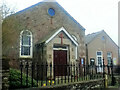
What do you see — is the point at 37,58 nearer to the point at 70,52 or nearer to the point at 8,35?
the point at 70,52

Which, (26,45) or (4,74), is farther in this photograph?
(26,45)

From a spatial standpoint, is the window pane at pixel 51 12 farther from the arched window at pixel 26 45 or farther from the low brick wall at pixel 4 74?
the low brick wall at pixel 4 74

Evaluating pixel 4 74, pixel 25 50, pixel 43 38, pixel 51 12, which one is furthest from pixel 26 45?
pixel 4 74

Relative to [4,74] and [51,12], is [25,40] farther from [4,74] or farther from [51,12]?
[4,74]

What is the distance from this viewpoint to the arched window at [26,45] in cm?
1349

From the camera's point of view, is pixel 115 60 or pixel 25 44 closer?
pixel 25 44

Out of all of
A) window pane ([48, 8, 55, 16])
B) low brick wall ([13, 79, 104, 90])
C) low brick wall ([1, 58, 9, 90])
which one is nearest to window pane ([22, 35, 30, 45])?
window pane ([48, 8, 55, 16])

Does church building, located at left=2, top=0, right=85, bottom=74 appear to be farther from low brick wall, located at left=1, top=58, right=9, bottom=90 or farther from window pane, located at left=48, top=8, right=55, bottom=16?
low brick wall, located at left=1, top=58, right=9, bottom=90

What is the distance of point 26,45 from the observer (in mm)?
13672

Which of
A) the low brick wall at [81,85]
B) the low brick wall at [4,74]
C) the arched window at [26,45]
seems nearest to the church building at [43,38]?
the arched window at [26,45]

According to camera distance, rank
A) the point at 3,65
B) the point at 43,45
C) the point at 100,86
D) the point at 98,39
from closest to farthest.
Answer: the point at 3,65 → the point at 100,86 → the point at 43,45 → the point at 98,39

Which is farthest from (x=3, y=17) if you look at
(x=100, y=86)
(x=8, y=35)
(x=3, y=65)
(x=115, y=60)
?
(x=115, y=60)

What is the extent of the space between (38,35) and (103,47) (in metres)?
12.8

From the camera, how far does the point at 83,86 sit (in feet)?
25.2
